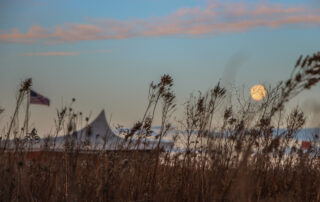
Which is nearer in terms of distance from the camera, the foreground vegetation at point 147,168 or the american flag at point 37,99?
the foreground vegetation at point 147,168

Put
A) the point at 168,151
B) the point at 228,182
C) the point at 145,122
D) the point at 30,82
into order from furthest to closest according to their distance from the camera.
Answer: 1. the point at 168,151
2. the point at 145,122
3. the point at 30,82
4. the point at 228,182

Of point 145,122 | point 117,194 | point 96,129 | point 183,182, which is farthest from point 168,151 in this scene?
point 96,129

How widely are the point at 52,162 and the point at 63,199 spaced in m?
1.07

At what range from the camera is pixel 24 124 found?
4320 millimetres

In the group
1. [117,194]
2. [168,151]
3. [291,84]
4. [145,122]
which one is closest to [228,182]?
[291,84]

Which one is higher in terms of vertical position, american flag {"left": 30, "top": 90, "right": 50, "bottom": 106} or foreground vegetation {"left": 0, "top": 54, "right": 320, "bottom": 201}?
american flag {"left": 30, "top": 90, "right": 50, "bottom": 106}

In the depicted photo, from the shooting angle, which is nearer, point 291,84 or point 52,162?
point 291,84

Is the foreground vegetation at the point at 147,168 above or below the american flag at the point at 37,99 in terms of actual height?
below

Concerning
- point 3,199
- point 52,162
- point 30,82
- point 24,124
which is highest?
point 30,82

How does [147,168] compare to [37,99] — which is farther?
[37,99]

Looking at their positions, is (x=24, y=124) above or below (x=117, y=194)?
above

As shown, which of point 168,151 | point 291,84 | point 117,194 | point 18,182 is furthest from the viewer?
point 168,151

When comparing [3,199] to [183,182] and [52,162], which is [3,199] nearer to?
[52,162]

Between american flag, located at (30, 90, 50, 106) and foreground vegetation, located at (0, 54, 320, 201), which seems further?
american flag, located at (30, 90, 50, 106)
